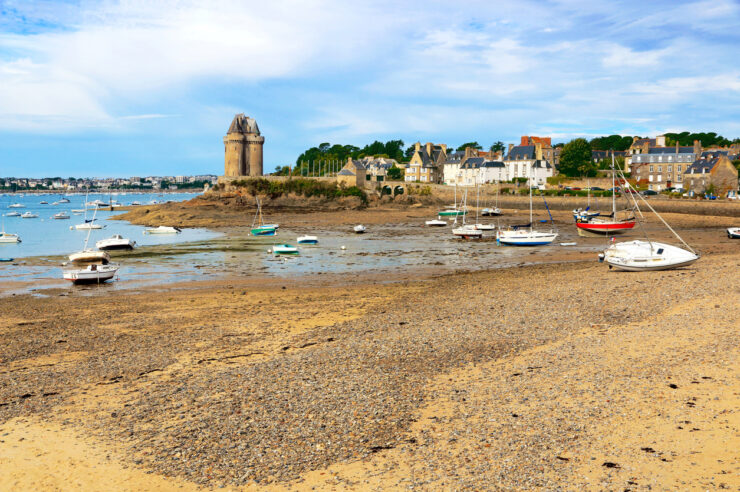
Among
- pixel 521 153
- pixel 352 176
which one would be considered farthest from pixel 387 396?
pixel 521 153

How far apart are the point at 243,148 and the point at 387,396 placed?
104 meters

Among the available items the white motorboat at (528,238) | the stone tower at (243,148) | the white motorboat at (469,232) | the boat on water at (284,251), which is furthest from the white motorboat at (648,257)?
the stone tower at (243,148)

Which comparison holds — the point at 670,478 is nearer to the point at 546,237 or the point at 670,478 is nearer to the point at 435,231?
the point at 546,237

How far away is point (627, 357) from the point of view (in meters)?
A: 11.8

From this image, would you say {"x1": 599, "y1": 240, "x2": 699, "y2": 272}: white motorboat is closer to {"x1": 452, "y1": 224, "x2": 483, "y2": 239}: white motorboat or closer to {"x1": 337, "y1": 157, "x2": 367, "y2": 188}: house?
{"x1": 452, "y1": 224, "x2": 483, "y2": 239}: white motorboat

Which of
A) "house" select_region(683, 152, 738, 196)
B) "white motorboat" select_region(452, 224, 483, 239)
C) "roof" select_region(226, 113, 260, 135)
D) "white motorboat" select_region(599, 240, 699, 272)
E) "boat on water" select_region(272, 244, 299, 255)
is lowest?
"boat on water" select_region(272, 244, 299, 255)

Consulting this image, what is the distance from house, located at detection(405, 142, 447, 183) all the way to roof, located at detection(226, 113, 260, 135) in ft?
105

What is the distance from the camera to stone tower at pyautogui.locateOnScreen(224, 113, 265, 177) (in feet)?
357

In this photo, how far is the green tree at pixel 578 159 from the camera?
100812 mm

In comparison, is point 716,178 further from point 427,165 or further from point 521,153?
point 427,165

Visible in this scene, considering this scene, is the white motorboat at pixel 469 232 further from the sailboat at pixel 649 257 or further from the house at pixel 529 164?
the house at pixel 529 164

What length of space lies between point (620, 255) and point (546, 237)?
61.1 feet

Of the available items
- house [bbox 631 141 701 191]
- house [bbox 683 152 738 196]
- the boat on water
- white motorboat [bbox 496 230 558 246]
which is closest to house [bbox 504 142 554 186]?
house [bbox 631 141 701 191]

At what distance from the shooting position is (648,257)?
936 inches
